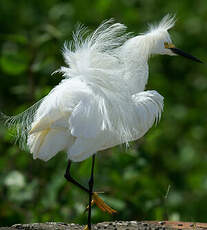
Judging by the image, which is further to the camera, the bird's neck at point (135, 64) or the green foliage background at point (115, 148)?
the green foliage background at point (115, 148)

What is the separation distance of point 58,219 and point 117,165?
824mm

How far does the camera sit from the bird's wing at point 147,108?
4.27m

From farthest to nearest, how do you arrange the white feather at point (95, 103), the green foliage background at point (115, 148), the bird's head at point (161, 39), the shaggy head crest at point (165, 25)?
the green foliage background at point (115, 148) → the shaggy head crest at point (165, 25) → the bird's head at point (161, 39) → the white feather at point (95, 103)

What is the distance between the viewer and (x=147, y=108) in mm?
4289

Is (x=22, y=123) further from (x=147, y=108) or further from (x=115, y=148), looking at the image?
(x=115, y=148)

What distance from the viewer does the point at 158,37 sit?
486cm

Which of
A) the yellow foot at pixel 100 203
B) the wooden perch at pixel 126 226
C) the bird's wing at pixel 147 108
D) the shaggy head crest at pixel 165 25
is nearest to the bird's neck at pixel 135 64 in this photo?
the bird's wing at pixel 147 108

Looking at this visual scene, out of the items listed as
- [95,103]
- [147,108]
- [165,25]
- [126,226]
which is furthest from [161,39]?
[126,226]

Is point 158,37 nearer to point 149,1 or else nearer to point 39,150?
point 39,150

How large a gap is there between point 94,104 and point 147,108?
41 cm

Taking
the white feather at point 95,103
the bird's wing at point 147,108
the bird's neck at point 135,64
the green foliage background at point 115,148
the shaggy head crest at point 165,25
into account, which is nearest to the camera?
the white feather at point 95,103

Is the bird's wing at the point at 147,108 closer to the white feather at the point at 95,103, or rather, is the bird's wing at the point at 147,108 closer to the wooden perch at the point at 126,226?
the white feather at the point at 95,103

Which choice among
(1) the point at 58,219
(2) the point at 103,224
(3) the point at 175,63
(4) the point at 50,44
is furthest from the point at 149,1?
(2) the point at 103,224

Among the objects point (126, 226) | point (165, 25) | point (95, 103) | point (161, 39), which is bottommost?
point (126, 226)
